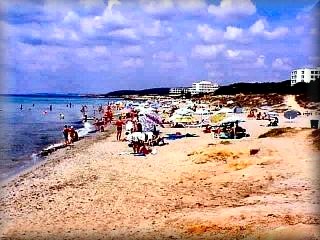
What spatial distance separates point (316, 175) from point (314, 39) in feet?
3.79

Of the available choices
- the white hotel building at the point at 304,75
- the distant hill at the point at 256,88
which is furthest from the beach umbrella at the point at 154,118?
the white hotel building at the point at 304,75

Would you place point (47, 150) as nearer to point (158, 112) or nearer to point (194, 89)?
point (158, 112)

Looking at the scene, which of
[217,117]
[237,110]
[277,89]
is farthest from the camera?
[217,117]

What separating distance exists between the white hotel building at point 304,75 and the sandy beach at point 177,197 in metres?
0.69

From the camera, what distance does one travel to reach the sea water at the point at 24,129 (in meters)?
6.22

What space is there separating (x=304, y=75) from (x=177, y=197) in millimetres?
1579

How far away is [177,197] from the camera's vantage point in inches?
207

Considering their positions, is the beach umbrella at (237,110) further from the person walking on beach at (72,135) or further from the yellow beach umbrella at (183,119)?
the person walking on beach at (72,135)

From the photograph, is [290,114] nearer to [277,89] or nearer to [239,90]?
[277,89]

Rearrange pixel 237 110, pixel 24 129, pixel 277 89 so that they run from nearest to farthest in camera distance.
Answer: pixel 277 89, pixel 237 110, pixel 24 129

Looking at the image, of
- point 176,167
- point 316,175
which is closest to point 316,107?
point 316,175

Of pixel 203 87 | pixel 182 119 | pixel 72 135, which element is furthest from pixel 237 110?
pixel 72 135

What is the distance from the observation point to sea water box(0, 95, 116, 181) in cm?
622

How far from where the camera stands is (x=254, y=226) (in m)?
4.63
